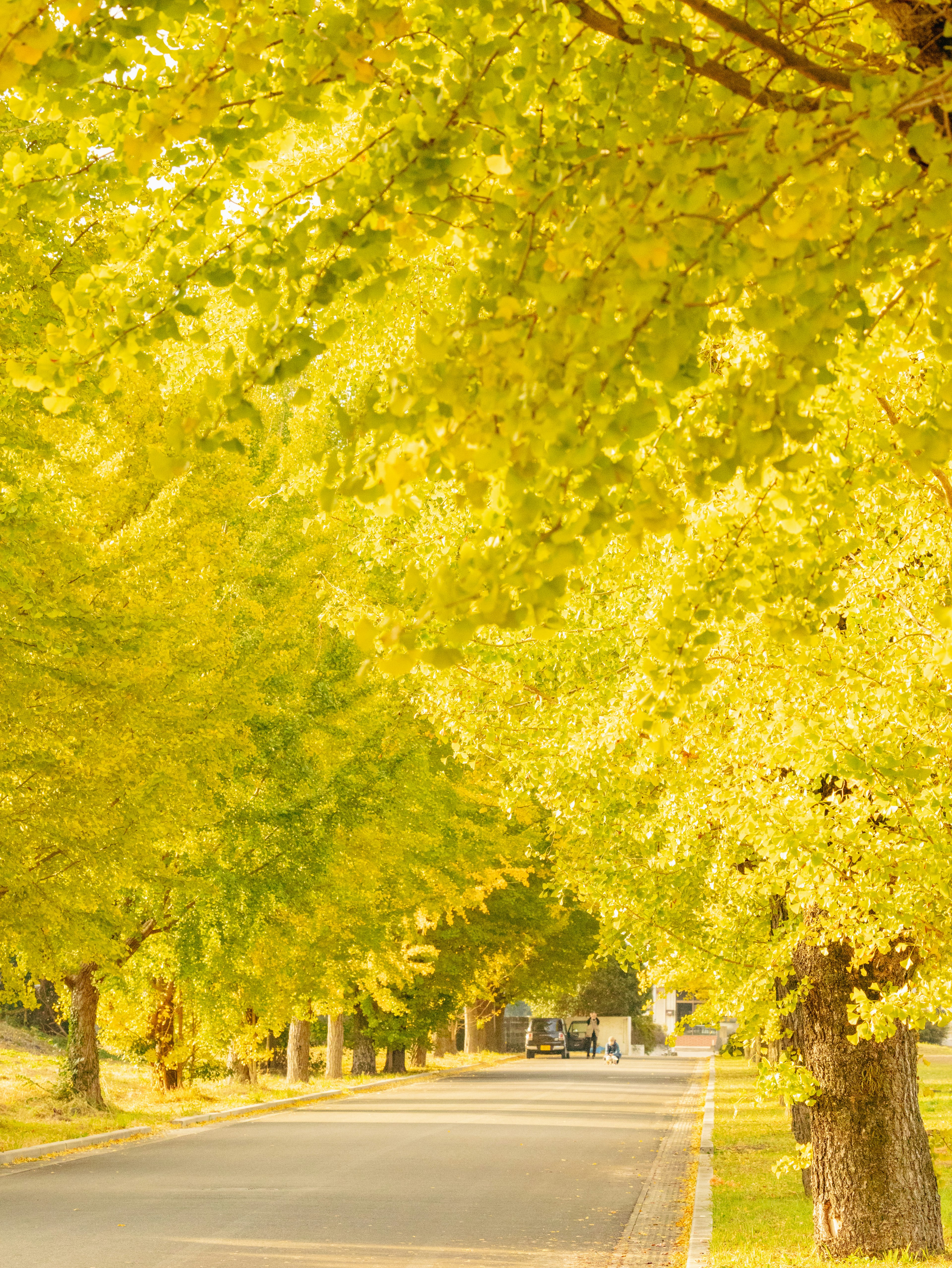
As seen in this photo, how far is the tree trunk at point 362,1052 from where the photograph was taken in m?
36.5

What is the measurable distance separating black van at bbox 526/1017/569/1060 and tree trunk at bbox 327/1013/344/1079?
27.0m

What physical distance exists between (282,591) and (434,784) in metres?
5.97

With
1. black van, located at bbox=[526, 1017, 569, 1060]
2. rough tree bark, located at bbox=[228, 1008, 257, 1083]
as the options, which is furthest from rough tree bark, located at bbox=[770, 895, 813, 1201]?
black van, located at bbox=[526, 1017, 569, 1060]

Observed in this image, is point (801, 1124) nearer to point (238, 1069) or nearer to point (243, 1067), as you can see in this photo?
point (238, 1069)

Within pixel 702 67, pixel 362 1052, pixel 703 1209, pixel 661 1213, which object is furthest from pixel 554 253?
pixel 362 1052

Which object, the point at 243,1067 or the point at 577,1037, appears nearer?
the point at 243,1067

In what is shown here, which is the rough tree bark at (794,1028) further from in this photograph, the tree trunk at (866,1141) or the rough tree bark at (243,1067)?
the rough tree bark at (243,1067)

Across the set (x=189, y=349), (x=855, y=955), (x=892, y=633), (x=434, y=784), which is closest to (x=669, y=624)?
(x=892, y=633)

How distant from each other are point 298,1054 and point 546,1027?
31.3 meters

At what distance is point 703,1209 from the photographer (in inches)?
499

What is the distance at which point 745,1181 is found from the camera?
15266 millimetres

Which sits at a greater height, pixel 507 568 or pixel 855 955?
pixel 507 568

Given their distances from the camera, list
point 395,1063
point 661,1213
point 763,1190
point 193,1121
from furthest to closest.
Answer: point 395,1063, point 193,1121, point 763,1190, point 661,1213

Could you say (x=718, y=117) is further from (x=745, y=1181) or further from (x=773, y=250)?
(x=745, y=1181)
